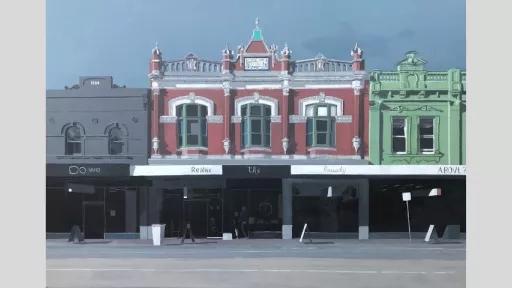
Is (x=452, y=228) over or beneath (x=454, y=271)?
over

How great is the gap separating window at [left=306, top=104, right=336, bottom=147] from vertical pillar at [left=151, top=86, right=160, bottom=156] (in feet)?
4.95

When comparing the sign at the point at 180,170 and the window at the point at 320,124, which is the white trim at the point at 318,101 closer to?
the window at the point at 320,124

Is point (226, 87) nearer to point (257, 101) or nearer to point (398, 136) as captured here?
point (257, 101)

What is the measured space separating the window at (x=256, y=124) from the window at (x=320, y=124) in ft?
1.39

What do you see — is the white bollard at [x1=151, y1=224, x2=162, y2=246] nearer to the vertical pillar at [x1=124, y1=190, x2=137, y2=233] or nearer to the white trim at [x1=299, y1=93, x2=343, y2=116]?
the vertical pillar at [x1=124, y1=190, x2=137, y2=233]

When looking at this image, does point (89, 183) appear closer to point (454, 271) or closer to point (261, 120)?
point (261, 120)

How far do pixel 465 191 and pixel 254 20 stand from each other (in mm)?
2589

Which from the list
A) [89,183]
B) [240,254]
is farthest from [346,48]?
[89,183]

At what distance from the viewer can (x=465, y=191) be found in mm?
6227

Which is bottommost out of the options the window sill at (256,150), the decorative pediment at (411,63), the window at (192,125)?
the window sill at (256,150)

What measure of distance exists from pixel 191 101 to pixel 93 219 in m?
1.57

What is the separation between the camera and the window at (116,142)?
21.8 feet

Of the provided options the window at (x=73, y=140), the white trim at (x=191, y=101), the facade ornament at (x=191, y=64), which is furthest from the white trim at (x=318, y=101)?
the window at (x=73, y=140)

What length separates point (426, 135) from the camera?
6473 millimetres
